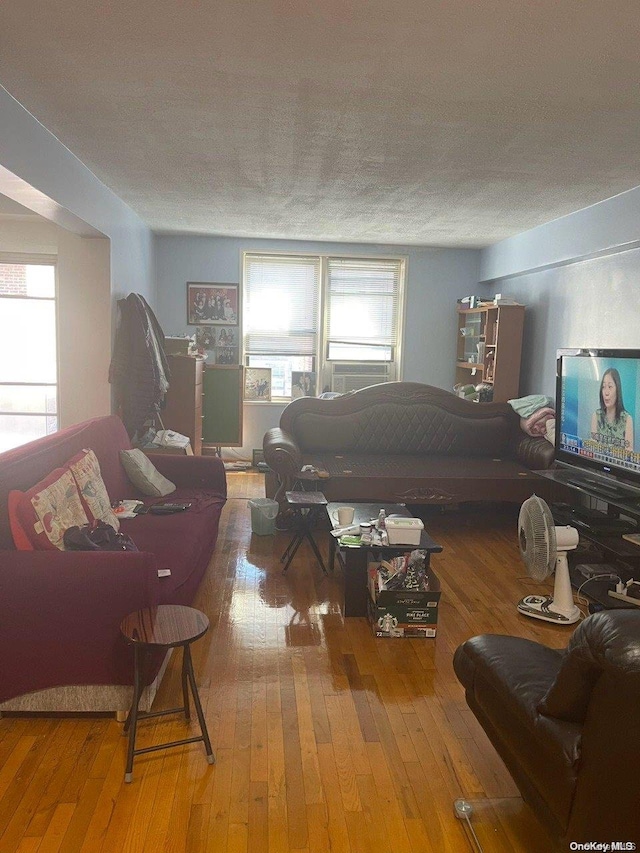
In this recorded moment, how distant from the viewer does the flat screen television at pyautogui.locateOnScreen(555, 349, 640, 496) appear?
155 inches

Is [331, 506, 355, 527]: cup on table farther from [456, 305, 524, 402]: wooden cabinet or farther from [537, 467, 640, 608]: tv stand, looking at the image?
[456, 305, 524, 402]: wooden cabinet

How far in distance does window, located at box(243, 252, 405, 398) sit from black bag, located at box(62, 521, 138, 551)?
502 cm

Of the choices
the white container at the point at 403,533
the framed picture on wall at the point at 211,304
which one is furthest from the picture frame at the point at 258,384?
the white container at the point at 403,533

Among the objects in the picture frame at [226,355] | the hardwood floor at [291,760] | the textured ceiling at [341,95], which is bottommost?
the hardwood floor at [291,760]

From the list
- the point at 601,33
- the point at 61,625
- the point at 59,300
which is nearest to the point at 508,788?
the point at 61,625

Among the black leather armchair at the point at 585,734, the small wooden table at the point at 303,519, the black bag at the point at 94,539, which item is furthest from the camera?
the small wooden table at the point at 303,519

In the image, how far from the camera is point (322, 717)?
271 centimetres

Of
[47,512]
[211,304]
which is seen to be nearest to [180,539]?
Result: [47,512]

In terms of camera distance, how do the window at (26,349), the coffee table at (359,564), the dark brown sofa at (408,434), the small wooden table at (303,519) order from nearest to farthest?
the coffee table at (359,564) < the small wooden table at (303,519) < the dark brown sofa at (408,434) < the window at (26,349)

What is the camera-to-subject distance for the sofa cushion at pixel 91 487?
3.33 metres

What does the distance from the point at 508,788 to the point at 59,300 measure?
181 inches

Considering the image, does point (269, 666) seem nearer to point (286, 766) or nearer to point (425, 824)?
point (286, 766)

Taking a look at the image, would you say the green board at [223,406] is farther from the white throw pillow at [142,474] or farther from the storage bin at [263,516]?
the white throw pillow at [142,474]

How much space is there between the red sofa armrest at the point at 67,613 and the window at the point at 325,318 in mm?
5609
